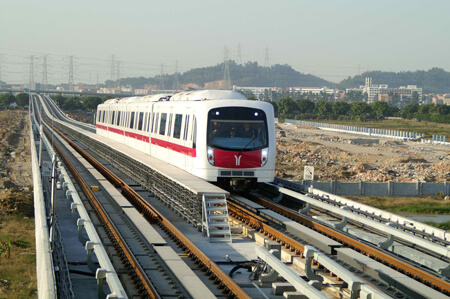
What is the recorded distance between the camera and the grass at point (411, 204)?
25.6 metres

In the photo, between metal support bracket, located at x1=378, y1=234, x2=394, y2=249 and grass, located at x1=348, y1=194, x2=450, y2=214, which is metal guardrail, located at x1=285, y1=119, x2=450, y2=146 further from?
metal support bracket, located at x1=378, y1=234, x2=394, y2=249

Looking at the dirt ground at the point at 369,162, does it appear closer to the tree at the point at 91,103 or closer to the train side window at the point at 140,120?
the train side window at the point at 140,120

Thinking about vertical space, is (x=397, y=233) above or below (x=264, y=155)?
below

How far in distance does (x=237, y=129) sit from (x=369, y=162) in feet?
110

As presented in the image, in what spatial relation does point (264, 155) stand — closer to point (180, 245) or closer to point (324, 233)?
point (324, 233)

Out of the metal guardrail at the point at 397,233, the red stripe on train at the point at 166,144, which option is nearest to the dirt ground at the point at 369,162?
the red stripe on train at the point at 166,144

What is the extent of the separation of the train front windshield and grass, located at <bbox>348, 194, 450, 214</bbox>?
8999mm

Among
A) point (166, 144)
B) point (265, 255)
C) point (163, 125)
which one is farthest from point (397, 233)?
point (163, 125)

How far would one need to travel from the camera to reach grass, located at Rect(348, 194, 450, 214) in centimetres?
2559

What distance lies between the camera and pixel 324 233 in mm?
15500

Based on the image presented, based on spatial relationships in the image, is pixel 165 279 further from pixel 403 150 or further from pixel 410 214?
pixel 403 150

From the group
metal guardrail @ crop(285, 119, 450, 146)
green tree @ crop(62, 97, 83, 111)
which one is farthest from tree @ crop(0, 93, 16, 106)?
metal guardrail @ crop(285, 119, 450, 146)

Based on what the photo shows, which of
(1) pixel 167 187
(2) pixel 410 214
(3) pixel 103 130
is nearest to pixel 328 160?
(3) pixel 103 130

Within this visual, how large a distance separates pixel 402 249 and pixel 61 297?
24.3 ft
